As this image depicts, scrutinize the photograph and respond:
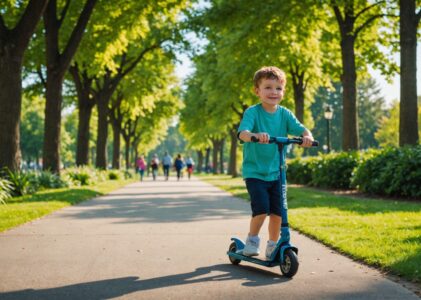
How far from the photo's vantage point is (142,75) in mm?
32500

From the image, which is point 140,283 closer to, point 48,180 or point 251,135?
point 251,135

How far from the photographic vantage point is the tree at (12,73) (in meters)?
15.1

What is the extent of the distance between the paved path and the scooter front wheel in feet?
0.25

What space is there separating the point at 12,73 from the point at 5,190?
304 centimetres

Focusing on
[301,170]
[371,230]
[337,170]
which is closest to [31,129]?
[301,170]

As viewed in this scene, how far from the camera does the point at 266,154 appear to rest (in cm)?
568

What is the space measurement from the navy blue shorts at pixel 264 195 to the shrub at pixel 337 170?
1280cm

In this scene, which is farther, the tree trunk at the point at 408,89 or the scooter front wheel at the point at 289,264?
the tree trunk at the point at 408,89

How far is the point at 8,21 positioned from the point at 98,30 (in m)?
3.38

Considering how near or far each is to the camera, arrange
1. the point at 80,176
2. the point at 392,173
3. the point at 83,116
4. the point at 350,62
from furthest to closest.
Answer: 1. the point at 83,116
2. the point at 80,176
3. the point at 350,62
4. the point at 392,173

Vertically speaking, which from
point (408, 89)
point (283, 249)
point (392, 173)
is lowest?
point (283, 249)

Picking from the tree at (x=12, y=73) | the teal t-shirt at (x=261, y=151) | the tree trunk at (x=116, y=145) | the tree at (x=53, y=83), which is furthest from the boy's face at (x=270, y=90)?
the tree trunk at (x=116, y=145)

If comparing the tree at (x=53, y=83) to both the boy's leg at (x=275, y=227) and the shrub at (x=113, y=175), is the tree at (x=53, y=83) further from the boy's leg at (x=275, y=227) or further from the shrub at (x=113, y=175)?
the boy's leg at (x=275, y=227)

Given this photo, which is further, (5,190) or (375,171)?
(375,171)
